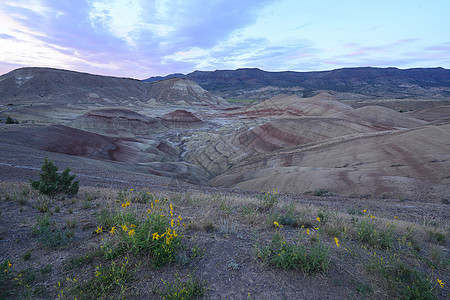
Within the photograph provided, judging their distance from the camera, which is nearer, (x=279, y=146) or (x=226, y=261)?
(x=226, y=261)

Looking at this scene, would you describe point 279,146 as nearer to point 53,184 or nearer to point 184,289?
point 53,184

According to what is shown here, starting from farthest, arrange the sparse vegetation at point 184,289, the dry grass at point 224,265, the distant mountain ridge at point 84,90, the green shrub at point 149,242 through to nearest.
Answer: the distant mountain ridge at point 84,90
the green shrub at point 149,242
the dry grass at point 224,265
the sparse vegetation at point 184,289

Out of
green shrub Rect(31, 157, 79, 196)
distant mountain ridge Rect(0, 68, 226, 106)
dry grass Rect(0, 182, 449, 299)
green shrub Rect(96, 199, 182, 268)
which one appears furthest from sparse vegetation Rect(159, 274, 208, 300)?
distant mountain ridge Rect(0, 68, 226, 106)

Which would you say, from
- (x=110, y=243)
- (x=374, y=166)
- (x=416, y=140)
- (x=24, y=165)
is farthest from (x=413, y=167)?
(x=24, y=165)

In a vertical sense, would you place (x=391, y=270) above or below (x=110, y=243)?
below

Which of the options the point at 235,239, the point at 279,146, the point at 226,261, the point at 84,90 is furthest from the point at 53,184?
the point at 84,90

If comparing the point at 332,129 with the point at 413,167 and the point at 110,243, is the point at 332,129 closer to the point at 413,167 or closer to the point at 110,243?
the point at 413,167

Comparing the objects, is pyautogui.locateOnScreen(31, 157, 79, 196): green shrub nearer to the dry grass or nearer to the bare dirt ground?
the bare dirt ground

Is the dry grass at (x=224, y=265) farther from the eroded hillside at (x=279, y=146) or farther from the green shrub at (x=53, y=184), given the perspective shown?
the eroded hillside at (x=279, y=146)

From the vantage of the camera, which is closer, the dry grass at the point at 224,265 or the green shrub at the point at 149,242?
the dry grass at the point at 224,265

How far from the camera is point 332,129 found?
34594 mm

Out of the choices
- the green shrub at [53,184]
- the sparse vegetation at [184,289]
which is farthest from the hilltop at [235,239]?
the green shrub at [53,184]

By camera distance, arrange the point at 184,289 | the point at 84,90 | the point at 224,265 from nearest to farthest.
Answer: the point at 184,289 → the point at 224,265 → the point at 84,90

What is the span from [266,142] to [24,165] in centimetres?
2935
